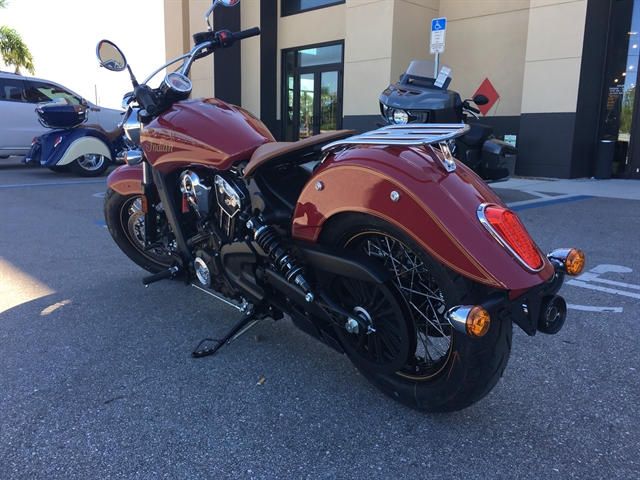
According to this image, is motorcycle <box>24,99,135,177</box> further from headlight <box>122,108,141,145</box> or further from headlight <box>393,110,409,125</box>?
headlight <box>122,108,141,145</box>

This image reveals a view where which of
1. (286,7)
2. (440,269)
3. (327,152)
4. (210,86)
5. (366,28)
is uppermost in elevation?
(286,7)

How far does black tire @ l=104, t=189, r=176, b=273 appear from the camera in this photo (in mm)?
3721

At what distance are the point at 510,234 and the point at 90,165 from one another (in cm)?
1046

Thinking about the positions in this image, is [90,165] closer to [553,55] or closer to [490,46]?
[490,46]

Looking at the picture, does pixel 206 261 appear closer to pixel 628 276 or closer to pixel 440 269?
pixel 440 269

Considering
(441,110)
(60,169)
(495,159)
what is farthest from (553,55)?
(60,169)

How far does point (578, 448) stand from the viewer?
1965 millimetres

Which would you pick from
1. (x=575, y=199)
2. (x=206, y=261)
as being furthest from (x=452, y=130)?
(x=575, y=199)

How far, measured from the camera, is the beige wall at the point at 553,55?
964 cm

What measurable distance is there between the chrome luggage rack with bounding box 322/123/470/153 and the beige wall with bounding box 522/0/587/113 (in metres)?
9.16

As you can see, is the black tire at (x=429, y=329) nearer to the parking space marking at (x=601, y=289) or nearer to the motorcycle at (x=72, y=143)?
the parking space marking at (x=601, y=289)

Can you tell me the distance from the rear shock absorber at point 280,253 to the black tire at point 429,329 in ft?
0.58

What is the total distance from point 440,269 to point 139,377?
1554 millimetres

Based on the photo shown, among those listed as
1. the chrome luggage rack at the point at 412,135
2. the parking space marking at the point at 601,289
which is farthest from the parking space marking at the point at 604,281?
the chrome luggage rack at the point at 412,135
